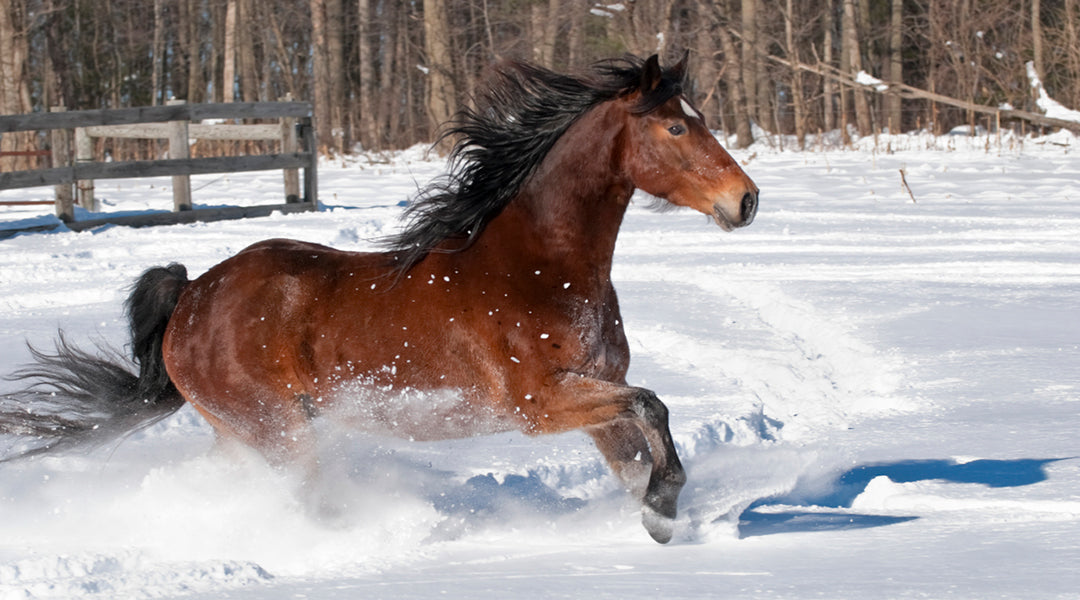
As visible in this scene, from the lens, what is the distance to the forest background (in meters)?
21.6

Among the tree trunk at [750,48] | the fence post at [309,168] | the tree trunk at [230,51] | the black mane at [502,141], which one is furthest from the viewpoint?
the tree trunk at [230,51]

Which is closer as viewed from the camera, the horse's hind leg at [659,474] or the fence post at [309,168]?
the horse's hind leg at [659,474]

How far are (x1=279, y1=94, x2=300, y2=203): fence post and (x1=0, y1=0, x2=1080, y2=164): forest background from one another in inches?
130

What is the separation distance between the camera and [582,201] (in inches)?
151

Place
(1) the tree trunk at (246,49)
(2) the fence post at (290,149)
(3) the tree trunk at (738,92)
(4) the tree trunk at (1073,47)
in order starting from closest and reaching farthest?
(2) the fence post at (290,149) < (4) the tree trunk at (1073,47) < (3) the tree trunk at (738,92) < (1) the tree trunk at (246,49)

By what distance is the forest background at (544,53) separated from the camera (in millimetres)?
21641

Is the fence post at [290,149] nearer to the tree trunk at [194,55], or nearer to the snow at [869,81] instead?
the snow at [869,81]

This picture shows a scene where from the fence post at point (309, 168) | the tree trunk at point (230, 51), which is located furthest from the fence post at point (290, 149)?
the tree trunk at point (230, 51)

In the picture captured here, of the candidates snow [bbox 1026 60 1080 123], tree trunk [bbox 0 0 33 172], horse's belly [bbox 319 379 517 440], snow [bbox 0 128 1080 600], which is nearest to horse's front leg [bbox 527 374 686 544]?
snow [bbox 0 128 1080 600]

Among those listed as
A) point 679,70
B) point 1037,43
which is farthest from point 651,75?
point 1037,43

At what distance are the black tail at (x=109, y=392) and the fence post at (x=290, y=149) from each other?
900cm

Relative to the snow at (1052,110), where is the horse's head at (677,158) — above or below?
below

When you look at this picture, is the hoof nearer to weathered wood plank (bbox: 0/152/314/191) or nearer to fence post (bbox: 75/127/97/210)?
weathered wood plank (bbox: 0/152/314/191)

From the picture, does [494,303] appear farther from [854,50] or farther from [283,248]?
[854,50]
